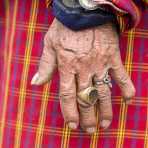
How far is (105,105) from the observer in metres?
1.53

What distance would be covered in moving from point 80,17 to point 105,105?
20cm

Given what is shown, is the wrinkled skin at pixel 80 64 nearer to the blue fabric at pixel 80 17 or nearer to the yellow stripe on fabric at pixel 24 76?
the blue fabric at pixel 80 17

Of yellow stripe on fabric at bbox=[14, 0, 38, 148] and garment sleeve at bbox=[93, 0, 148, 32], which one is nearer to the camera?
garment sleeve at bbox=[93, 0, 148, 32]

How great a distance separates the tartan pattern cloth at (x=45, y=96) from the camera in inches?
66.2

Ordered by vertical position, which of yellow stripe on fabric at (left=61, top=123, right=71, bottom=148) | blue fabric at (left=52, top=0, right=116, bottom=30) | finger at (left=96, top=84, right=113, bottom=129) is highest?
blue fabric at (left=52, top=0, right=116, bottom=30)

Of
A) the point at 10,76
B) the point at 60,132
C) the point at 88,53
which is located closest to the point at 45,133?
the point at 60,132

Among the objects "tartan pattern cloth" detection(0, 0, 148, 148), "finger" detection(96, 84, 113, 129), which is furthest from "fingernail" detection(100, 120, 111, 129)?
"tartan pattern cloth" detection(0, 0, 148, 148)

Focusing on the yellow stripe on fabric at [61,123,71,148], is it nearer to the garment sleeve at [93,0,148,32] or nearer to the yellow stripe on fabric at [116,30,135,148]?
the yellow stripe on fabric at [116,30,135,148]

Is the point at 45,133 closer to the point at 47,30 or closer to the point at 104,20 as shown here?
the point at 47,30

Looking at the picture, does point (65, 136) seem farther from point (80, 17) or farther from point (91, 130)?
point (80, 17)

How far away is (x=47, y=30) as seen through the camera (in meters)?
1.68

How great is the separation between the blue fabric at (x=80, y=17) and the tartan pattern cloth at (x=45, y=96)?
0.17 meters

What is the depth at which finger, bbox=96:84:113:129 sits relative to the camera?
1.51 meters

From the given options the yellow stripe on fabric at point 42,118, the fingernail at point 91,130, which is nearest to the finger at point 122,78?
the fingernail at point 91,130
